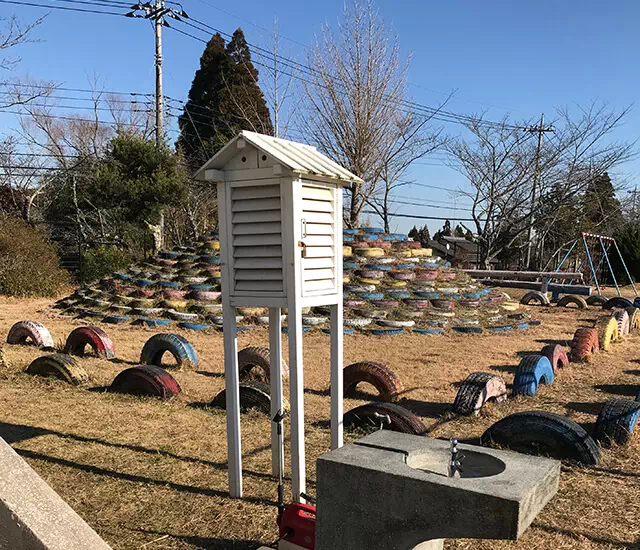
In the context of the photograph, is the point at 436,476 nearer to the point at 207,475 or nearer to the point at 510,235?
the point at 207,475

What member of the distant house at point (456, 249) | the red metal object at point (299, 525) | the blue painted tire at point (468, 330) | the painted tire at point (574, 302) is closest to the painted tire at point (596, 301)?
the painted tire at point (574, 302)

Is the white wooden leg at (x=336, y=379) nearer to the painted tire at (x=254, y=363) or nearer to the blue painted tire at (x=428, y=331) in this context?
the painted tire at (x=254, y=363)

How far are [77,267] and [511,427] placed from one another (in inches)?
788

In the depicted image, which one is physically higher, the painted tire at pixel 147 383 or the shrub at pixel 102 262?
the shrub at pixel 102 262

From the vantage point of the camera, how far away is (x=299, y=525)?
3.11 m

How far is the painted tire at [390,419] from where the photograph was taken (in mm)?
4891

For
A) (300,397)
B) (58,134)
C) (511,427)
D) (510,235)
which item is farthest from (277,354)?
(58,134)

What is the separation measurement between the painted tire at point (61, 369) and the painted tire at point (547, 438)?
4.97 m

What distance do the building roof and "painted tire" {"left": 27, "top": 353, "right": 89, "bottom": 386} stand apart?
14.2 feet

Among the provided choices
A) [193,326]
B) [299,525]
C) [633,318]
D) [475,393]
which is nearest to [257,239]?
[299,525]

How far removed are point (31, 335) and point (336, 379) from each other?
23.7 ft

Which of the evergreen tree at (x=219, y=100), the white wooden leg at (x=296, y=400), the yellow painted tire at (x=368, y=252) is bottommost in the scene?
the white wooden leg at (x=296, y=400)

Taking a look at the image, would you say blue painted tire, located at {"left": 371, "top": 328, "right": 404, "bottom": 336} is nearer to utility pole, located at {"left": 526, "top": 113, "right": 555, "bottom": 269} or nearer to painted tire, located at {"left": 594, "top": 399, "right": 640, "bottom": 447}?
painted tire, located at {"left": 594, "top": 399, "right": 640, "bottom": 447}

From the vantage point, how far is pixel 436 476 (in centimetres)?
240
